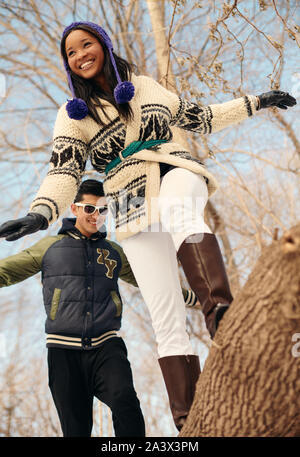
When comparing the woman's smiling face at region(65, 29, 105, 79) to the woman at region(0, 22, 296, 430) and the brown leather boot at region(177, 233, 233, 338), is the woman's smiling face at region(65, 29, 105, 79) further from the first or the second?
the brown leather boot at region(177, 233, 233, 338)

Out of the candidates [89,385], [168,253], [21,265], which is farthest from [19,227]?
[89,385]

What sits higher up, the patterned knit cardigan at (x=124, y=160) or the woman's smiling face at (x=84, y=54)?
the woman's smiling face at (x=84, y=54)

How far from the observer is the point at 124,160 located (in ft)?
7.09

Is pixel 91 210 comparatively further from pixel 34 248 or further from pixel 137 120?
pixel 137 120

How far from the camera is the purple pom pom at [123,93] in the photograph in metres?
2.10

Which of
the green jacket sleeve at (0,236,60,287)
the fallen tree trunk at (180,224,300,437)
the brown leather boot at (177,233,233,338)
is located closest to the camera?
the fallen tree trunk at (180,224,300,437)

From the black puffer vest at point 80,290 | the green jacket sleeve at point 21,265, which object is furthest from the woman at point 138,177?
the green jacket sleeve at point 21,265

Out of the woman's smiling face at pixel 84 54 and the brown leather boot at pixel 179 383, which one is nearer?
the brown leather boot at pixel 179 383

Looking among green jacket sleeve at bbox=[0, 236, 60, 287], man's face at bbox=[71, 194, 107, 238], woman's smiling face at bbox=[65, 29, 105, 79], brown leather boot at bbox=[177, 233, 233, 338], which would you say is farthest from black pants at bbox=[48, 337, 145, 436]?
woman's smiling face at bbox=[65, 29, 105, 79]

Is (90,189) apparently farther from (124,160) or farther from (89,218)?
(124,160)

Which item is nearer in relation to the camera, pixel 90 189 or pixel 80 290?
pixel 80 290

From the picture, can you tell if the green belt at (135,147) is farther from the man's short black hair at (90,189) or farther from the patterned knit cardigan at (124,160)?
the man's short black hair at (90,189)

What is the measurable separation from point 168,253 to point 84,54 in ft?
3.06

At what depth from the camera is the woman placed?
2.01 metres
